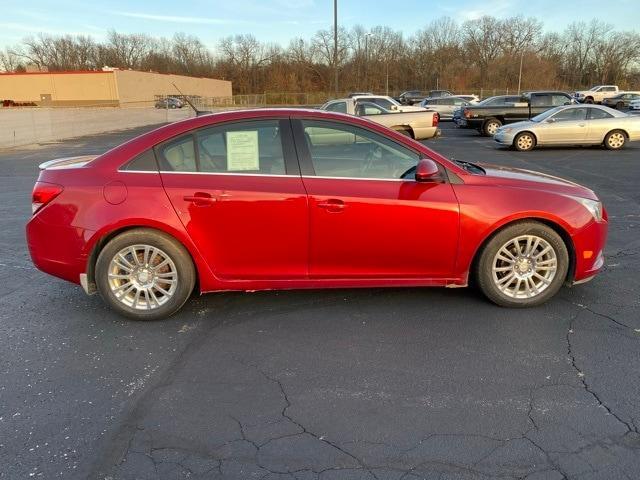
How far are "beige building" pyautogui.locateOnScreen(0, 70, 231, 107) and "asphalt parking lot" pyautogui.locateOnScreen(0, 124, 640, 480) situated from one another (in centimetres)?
5362

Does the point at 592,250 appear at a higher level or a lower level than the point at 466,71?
lower

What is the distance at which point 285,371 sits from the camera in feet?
10.1

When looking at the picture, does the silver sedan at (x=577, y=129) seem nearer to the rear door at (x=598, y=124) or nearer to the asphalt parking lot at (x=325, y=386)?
the rear door at (x=598, y=124)

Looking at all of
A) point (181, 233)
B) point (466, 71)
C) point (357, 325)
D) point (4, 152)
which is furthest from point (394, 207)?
point (466, 71)

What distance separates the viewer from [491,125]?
69.2 feet

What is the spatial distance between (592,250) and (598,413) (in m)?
1.73

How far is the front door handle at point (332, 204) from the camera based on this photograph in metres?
3.62

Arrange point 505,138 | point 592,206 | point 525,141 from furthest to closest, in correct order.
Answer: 1. point 505,138
2. point 525,141
3. point 592,206

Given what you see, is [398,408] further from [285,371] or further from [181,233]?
[181,233]

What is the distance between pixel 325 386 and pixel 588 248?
8.31 feet

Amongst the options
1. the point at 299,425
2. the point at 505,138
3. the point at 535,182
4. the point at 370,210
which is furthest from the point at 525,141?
the point at 299,425

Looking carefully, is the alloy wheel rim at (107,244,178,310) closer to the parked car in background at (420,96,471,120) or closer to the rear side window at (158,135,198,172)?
the rear side window at (158,135,198,172)

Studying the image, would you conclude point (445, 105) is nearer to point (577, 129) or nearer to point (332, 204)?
point (577, 129)

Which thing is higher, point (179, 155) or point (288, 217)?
point (179, 155)
